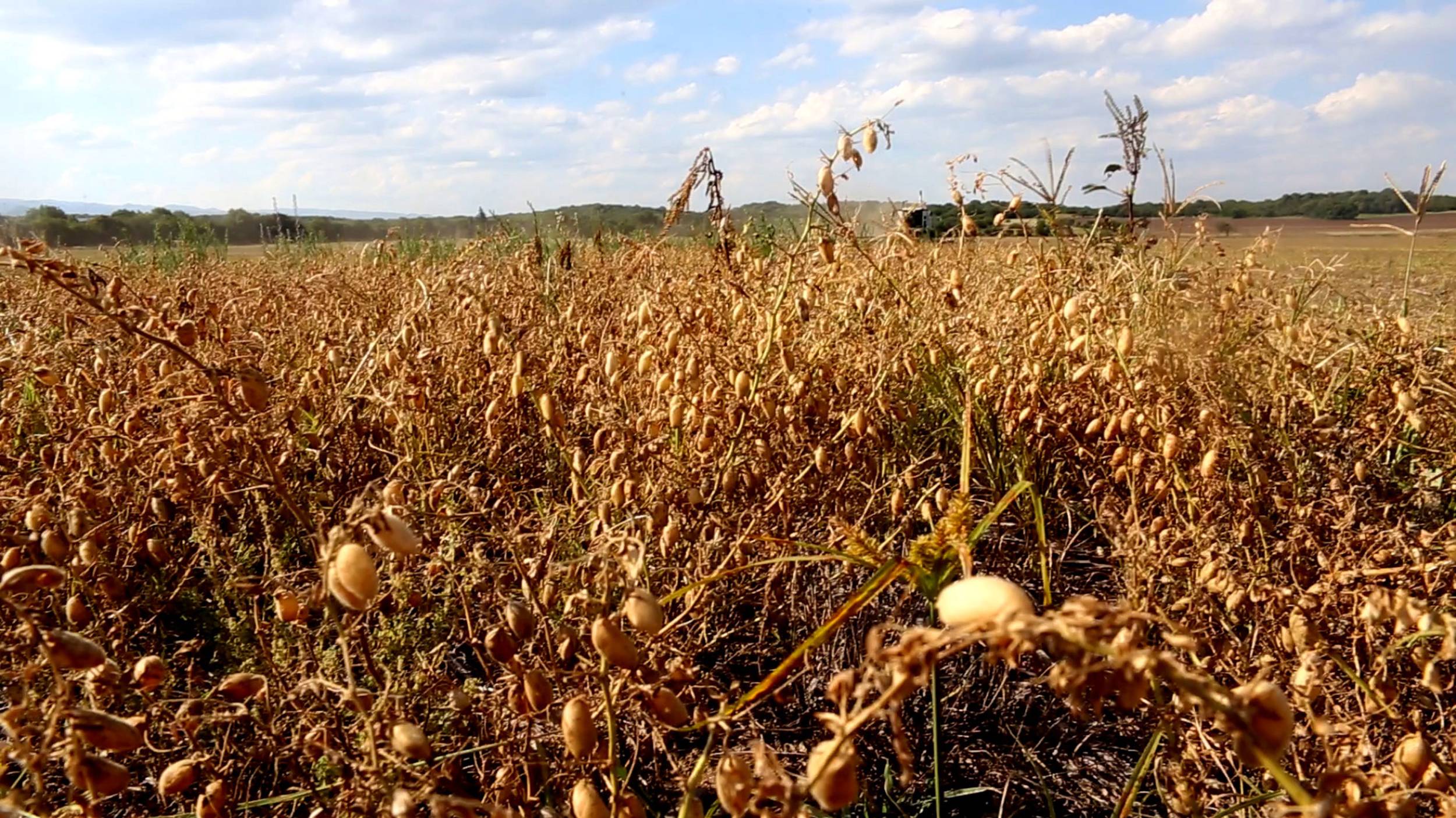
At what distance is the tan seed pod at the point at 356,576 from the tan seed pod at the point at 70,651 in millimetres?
178

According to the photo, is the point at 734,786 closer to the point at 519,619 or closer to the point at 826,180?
the point at 519,619

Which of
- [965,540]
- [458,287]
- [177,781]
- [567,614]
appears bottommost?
[177,781]

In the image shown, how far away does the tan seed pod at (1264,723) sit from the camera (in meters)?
0.50

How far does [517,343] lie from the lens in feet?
6.74

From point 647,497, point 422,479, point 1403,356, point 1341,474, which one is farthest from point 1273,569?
point 422,479

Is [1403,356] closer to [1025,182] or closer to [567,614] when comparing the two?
[1025,182]

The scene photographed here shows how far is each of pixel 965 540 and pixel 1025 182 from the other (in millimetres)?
1671

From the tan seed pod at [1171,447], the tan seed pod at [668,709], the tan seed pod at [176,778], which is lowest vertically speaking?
the tan seed pod at [176,778]

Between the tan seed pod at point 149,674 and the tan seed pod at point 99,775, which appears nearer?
the tan seed pod at point 99,775

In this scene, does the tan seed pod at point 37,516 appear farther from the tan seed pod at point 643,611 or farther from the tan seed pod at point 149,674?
the tan seed pod at point 643,611

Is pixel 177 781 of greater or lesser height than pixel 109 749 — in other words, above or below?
below

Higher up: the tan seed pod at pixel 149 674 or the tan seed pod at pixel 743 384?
the tan seed pod at pixel 743 384

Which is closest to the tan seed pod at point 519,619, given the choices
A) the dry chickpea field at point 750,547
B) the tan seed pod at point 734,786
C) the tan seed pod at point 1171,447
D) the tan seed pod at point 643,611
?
the dry chickpea field at point 750,547

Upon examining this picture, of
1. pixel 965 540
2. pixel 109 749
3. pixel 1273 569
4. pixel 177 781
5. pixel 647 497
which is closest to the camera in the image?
pixel 109 749
